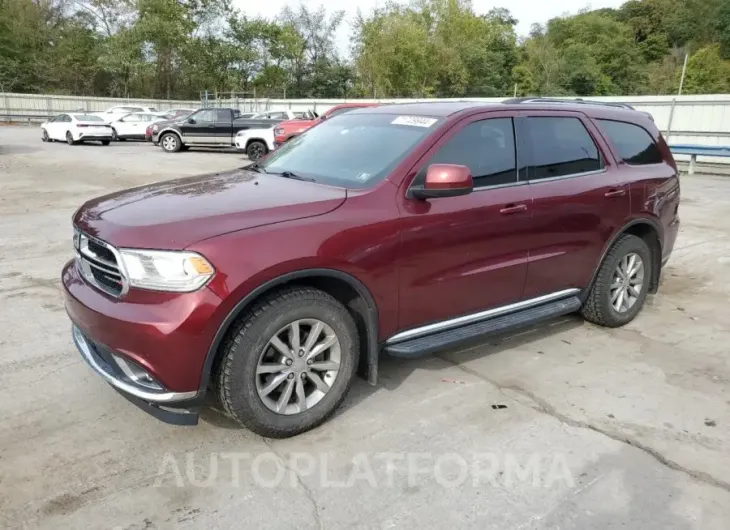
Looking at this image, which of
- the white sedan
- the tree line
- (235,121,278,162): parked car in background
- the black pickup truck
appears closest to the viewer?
(235,121,278,162): parked car in background

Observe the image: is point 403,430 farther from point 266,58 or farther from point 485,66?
point 485,66

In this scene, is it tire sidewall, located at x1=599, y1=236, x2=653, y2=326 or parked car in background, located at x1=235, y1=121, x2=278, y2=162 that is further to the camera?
parked car in background, located at x1=235, y1=121, x2=278, y2=162

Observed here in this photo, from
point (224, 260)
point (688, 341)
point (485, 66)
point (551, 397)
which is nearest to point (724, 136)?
point (688, 341)

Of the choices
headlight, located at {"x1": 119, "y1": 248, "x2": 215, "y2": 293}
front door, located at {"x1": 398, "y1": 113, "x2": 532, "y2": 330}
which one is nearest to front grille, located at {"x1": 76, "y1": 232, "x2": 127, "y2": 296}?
headlight, located at {"x1": 119, "y1": 248, "x2": 215, "y2": 293}

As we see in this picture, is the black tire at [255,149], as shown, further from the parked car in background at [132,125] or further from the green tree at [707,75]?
the green tree at [707,75]

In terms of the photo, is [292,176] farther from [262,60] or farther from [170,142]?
[262,60]

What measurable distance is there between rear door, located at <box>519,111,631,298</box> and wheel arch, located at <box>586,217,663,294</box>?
0.08 m

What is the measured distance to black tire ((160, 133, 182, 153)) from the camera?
21.8 meters

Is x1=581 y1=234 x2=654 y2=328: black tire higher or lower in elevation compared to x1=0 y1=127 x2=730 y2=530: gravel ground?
higher

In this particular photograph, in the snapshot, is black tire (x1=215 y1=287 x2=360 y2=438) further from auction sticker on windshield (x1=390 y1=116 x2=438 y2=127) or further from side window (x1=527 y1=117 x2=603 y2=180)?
side window (x1=527 y1=117 x2=603 y2=180)

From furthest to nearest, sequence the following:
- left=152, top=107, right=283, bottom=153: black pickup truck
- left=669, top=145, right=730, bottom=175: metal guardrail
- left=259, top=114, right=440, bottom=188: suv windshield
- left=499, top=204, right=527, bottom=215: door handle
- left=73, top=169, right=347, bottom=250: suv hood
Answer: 1. left=152, top=107, right=283, bottom=153: black pickup truck
2. left=669, top=145, right=730, bottom=175: metal guardrail
3. left=499, top=204, right=527, bottom=215: door handle
4. left=259, top=114, right=440, bottom=188: suv windshield
5. left=73, top=169, right=347, bottom=250: suv hood

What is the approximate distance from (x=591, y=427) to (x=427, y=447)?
1.00 meters

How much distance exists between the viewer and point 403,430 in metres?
3.33

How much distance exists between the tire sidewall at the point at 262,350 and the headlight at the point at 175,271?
355 mm
